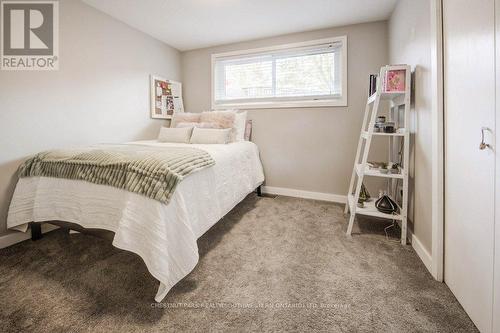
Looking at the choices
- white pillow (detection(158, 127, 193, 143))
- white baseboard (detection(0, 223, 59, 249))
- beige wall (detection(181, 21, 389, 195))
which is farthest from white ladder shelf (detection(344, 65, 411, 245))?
white baseboard (detection(0, 223, 59, 249))

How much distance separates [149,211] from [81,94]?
1.91 metres

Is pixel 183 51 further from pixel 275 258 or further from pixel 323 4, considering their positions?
pixel 275 258

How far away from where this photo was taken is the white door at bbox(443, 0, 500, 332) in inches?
38.1

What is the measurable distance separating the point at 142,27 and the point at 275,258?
308cm

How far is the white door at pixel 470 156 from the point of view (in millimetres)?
968

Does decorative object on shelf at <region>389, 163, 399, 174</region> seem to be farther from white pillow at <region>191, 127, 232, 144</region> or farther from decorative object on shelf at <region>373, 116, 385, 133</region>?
white pillow at <region>191, 127, 232, 144</region>

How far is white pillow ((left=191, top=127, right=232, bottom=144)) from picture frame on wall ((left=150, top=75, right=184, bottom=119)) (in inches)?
36.5

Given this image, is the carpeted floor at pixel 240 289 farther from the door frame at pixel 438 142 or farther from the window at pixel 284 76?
the window at pixel 284 76

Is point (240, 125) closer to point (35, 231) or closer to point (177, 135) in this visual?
point (177, 135)

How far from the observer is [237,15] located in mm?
2521

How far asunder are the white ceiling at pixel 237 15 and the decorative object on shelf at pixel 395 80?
0.97 m

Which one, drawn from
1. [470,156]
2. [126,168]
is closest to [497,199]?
[470,156]

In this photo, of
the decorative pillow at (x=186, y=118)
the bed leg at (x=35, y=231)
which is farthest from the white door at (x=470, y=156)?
the bed leg at (x=35, y=231)

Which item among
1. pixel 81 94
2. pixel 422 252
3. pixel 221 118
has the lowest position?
pixel 422 252
